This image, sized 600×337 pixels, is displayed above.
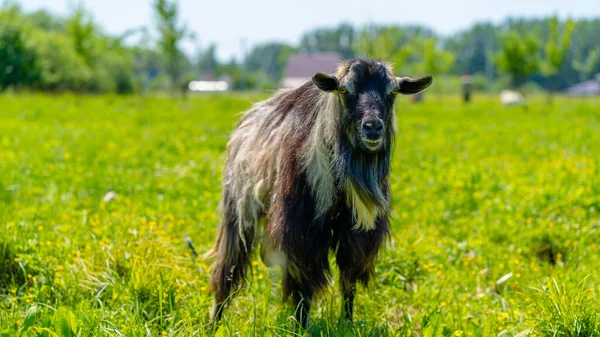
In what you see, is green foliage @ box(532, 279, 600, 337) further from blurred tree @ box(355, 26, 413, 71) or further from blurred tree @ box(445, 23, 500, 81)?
blurred tree @ box(445, 23, 500, 81)

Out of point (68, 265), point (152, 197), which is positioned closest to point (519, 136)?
point (152, 197)

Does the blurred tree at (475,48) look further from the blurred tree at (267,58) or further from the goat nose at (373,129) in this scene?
the goat nose at (373,129)

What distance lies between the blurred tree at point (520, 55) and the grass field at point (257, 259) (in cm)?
3097

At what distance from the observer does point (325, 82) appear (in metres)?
3.45

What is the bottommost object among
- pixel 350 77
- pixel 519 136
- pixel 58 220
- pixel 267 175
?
pixel 519 136

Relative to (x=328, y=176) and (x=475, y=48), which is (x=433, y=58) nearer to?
(x=328, y=176)

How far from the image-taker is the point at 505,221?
6168 mm

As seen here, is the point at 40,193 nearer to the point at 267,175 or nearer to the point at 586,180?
the point at 267,175

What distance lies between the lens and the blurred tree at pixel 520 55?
1511 inches

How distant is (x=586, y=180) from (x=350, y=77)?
477 centimetres

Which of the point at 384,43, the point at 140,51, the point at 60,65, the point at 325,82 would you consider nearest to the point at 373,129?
the point at 325,82

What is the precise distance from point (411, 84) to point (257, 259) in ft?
7.07

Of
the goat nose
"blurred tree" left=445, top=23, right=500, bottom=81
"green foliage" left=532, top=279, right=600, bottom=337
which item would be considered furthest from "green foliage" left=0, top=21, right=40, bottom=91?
"blurred tree" left=445, top=23, right=500, bottom=81

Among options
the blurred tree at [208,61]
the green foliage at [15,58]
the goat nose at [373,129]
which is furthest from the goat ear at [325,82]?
the blurred tree at [208,61]
